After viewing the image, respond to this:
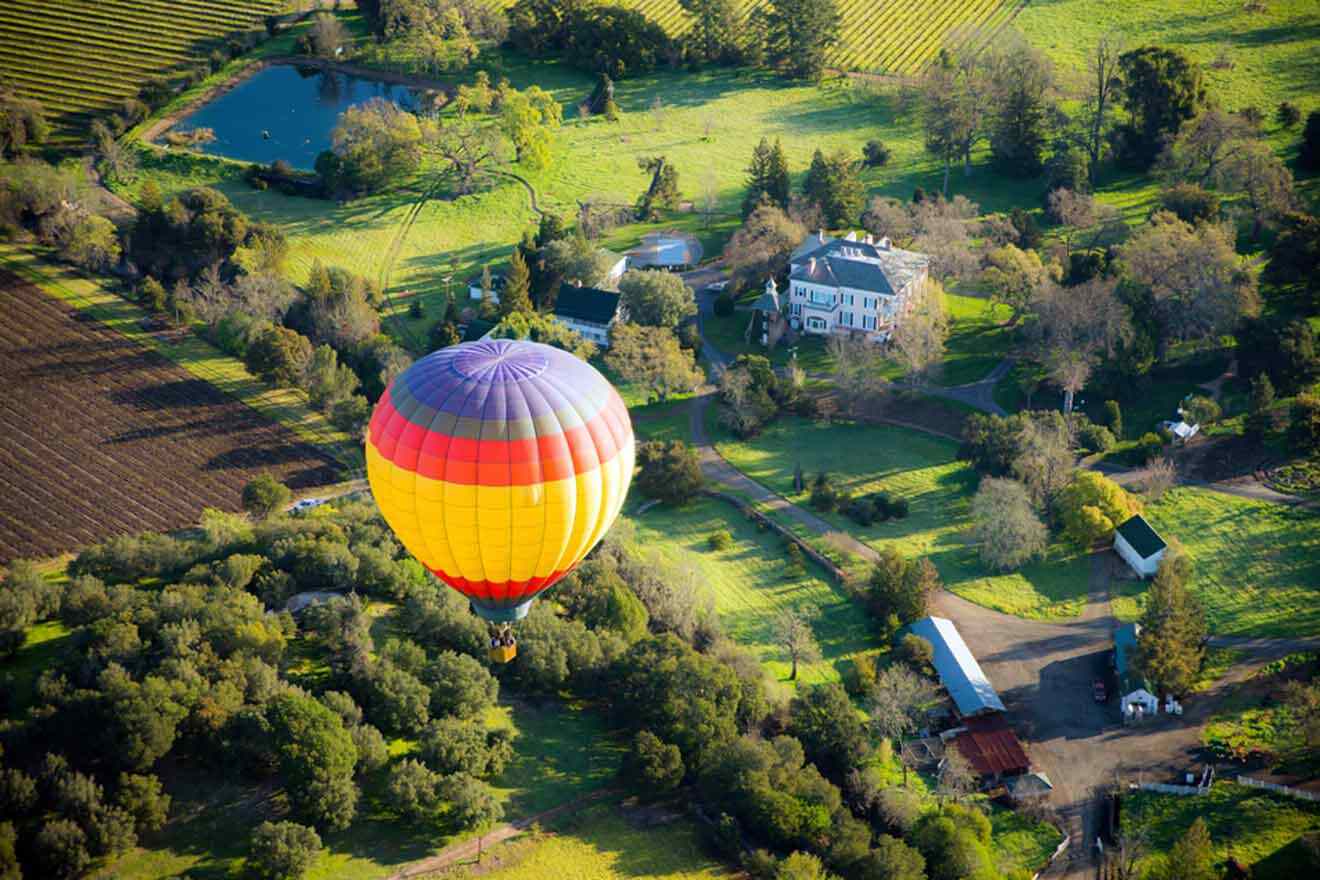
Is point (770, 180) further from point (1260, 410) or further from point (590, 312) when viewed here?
point (1260, 410)

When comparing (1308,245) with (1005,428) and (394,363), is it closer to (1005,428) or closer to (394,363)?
(1005,428)

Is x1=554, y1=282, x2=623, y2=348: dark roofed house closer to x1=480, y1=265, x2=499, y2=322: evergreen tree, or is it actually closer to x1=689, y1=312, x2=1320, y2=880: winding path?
x1=480, y1=265, x2=499, y2=322: evergreen tree

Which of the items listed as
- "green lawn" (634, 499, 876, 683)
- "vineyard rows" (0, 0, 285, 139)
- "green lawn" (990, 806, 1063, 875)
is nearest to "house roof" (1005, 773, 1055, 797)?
"green lawn" (990, 806, 1063, 875)

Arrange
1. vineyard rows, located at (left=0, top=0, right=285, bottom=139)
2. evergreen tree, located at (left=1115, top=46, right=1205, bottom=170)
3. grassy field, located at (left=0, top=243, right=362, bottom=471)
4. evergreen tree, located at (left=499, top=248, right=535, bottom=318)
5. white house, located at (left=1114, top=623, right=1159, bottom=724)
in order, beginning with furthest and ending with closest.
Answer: vineyard rows, located at (left=0, top=0, right=285, bottom=139) < evergreen tree, located at (left=1115, top=46, right=1205, bottom=170) < evergreen tree, located at (left=499, top=248, right=535, bottom=318) < grassy field, located at (left=0, top=243, right=362, bottom=471) < white house, located at (left=1114, top=623, right=1159, bottom=724)

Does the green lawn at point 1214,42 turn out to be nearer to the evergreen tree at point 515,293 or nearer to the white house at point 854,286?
the white house at point 854,286

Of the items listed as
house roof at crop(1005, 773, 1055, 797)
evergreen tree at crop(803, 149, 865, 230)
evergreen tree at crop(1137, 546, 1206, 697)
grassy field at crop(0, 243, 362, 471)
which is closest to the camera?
house roof at crop(1005, 773, 1055, 797)

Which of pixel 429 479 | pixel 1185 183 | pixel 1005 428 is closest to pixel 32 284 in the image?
pixel 429 479

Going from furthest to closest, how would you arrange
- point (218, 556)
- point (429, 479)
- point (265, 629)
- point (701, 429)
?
point (701, 429) < point (218, 556) < point (265, 629) < point (429, 479)
